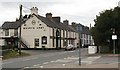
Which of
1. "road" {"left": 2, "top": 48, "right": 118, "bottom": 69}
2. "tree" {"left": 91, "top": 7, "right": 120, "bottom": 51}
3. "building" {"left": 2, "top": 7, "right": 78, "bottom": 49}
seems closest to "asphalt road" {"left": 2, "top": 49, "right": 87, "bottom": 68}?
"road" {"left": 2, "top": 48, "right": 118, "bottom": 69}

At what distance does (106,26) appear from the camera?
153 ft

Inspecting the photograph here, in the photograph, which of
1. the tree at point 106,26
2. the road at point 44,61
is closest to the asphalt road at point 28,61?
the road at point 44,61

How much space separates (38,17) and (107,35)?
2801 cm

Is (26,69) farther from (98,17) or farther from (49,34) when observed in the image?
(49,34)

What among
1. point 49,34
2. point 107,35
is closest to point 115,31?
point 107,35

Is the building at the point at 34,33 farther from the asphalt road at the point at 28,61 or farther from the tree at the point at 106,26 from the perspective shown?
the asphalt road at the point at 28,61

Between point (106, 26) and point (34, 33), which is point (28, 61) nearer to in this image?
point (106, 26)

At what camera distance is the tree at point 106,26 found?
46.1 m

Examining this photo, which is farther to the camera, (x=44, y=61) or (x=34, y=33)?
(x=34, y=33)

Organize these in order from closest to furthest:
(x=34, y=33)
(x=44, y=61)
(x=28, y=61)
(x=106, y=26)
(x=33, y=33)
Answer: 1. (x=44, y=61)
2. (x=28, y=61)
3. (x=106, y=26)
4. (x=34, y=33)
5. (x=33, y=33)

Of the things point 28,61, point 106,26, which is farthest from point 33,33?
point 28,61

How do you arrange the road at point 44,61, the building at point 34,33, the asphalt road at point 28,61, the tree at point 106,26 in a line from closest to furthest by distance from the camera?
the road at point 44,61, the asphalt road at point 28,61, the tree at point 106,26, the building at point 34,33

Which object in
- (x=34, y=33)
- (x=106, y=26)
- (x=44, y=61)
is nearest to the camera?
(x=44, y=61)

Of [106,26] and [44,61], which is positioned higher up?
[106,26]
